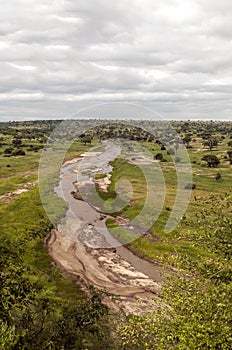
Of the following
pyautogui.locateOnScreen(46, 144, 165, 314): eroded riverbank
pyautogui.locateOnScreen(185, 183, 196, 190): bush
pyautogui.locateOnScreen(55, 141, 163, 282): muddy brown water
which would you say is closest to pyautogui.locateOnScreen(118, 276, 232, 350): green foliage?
pyautogui.locateOnScreen(55, 141, 163, 282): muddy brown water

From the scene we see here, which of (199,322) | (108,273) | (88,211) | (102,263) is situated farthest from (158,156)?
(199,322)

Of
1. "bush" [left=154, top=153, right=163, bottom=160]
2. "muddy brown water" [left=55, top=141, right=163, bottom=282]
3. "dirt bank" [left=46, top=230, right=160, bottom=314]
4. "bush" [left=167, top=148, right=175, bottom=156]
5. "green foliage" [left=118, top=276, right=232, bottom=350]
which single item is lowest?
"dirt bank" [left=46, top=230, right=160, bottom=314]

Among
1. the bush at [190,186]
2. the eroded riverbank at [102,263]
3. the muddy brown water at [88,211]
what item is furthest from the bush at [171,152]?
the eroded riverbank at [102,263]

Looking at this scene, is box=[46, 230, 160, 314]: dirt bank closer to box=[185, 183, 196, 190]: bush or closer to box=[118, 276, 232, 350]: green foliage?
box=[118, 276, 232, 350]: green foliage

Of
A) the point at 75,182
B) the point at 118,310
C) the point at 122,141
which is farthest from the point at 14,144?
the point at 118,310

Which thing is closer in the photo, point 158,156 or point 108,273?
point 108,273

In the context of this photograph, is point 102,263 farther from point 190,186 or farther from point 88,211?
point 190,186

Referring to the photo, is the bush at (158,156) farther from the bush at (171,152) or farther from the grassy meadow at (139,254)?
the grassy meadow at (139,254)

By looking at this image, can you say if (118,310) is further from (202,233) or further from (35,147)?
(35,147)
